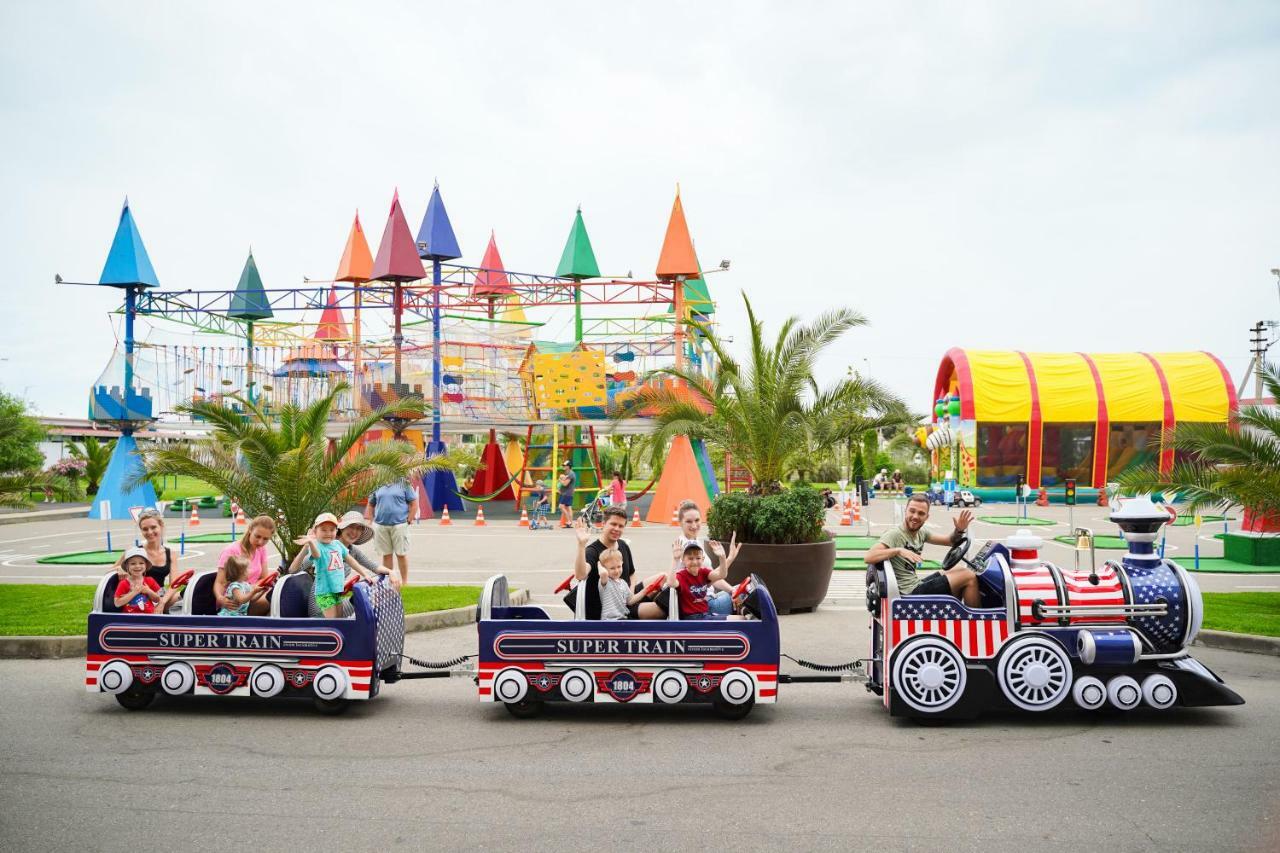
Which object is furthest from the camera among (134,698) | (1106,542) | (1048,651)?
(1106,542)

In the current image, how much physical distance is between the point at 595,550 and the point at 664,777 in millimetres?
2150

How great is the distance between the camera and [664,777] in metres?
5.79

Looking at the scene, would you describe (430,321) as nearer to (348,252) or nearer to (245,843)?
(348,252)

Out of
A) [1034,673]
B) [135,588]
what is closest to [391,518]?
[135,588]

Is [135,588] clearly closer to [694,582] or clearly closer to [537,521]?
[694,582]

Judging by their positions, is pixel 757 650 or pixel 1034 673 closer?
pixel 1034 673

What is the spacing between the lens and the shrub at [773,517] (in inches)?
459

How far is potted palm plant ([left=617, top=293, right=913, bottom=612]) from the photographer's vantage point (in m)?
11.7

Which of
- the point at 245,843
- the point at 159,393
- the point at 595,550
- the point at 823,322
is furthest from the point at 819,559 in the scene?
the point at 159,393

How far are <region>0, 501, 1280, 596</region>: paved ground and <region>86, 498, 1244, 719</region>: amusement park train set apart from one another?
222 inches

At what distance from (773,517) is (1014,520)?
1839 centimetres

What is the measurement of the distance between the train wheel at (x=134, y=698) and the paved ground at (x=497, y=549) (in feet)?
19.0

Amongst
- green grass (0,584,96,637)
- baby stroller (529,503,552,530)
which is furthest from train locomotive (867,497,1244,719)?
baby stroller (529,503,552,530)

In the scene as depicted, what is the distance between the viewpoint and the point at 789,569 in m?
11.6
